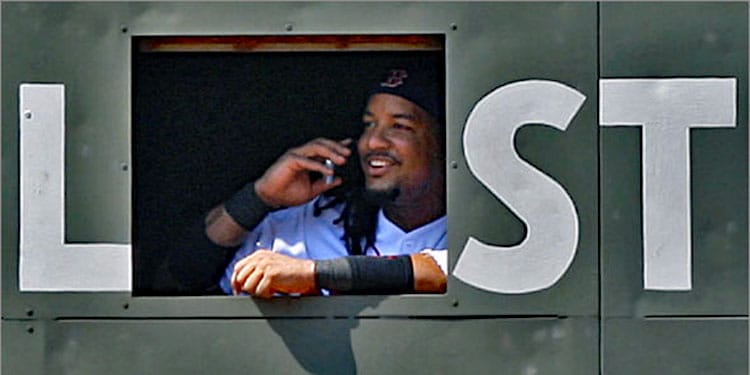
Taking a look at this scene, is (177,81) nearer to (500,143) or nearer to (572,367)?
(500,143)

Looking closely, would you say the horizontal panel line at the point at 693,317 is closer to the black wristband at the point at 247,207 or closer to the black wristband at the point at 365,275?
the black wristband at the point at 365,275

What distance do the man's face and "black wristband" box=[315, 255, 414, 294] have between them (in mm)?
161

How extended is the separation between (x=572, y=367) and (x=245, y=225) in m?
0.77

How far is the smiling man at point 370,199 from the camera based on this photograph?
3248 mm

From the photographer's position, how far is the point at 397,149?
3.26m

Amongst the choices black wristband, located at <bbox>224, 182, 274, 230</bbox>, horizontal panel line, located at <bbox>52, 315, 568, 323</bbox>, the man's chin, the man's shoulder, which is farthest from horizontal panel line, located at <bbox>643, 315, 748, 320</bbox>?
black wristband, located at <bbox>224, 182, 274, 230</bbox>

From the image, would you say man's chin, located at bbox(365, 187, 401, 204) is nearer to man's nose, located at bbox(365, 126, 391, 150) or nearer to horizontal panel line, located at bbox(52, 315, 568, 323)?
man's nose, located at bbox(365, 126, 391, 150)

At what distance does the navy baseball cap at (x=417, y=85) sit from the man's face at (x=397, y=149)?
0.02 metres

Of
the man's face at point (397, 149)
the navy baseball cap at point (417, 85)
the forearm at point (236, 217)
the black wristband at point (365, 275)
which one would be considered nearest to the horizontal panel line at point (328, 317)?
the black wristband at point (365, 275)

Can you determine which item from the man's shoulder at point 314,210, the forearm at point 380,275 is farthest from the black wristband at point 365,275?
the man's shoulder at point 314,210

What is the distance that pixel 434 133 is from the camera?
3250 mm

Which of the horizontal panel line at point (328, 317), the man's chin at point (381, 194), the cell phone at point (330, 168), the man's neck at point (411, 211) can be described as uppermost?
the cell phone at point (330, 168)

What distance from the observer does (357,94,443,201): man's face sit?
3.25 metres

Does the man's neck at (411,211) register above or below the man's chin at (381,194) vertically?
below
